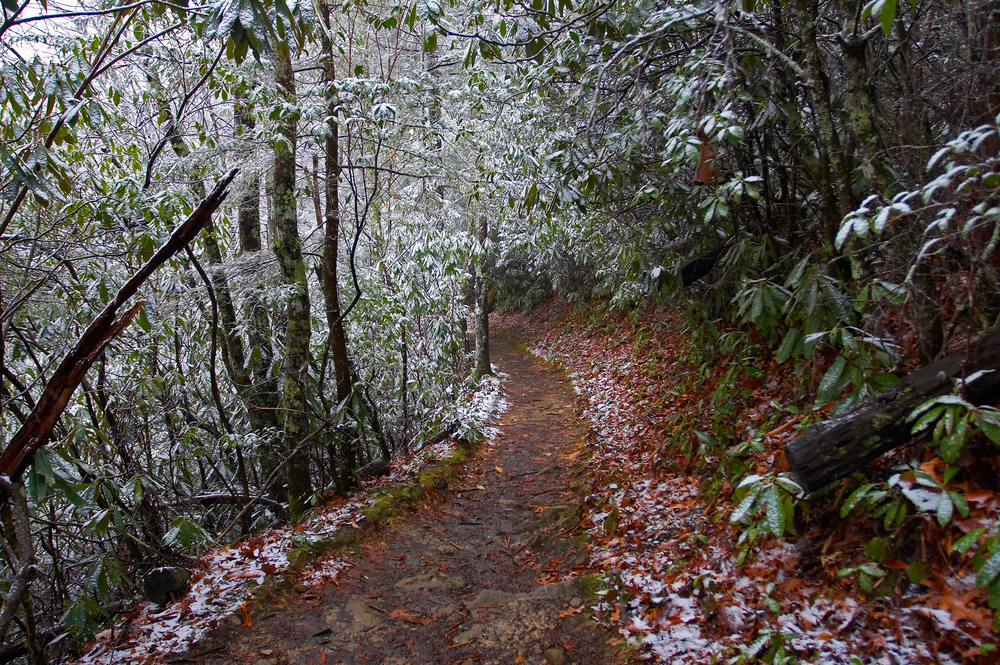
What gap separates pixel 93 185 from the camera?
4.91m

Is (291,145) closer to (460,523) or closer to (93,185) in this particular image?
(93,185)

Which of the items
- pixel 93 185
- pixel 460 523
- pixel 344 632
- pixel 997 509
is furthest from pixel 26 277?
pixel 997 509

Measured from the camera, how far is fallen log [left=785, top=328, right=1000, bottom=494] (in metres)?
2.61

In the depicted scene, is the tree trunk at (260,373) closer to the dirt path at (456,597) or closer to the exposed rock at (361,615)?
the dirt path at (456,597)

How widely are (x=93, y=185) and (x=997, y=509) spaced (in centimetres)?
703

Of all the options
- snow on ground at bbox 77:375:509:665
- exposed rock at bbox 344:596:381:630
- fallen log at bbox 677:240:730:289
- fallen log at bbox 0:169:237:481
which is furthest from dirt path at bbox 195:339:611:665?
fallen log at bbox 677:240:730:289

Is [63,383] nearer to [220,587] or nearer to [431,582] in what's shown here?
[220,587]

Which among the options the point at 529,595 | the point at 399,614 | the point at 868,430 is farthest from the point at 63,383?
the point at 868,430

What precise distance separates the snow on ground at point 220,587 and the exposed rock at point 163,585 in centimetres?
6

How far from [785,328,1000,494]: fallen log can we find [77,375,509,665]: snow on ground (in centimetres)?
370

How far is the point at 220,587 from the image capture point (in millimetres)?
3943

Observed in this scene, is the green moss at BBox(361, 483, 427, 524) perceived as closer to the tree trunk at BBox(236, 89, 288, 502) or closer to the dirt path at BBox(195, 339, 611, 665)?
the dirt path at BBox(195, 339, 611, 665)

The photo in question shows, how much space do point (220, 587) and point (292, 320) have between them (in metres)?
2.73

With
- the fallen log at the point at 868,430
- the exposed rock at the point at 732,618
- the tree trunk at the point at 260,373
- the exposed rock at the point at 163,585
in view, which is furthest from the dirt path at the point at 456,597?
the tree trunk at the point at 260,373
